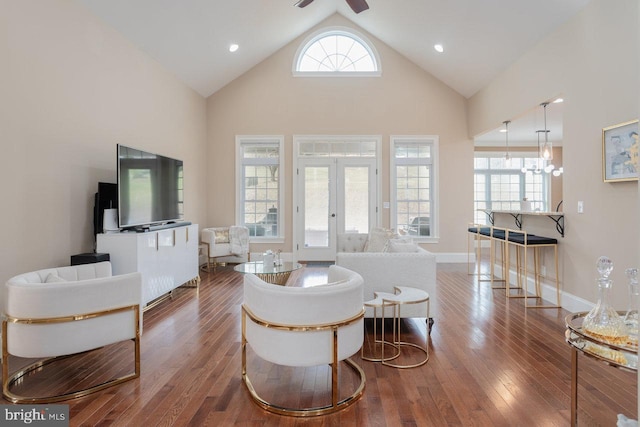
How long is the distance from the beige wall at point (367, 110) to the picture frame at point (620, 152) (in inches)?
148

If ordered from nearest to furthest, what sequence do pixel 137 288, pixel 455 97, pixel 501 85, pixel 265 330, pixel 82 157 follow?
pixel 265 330 < pixel 137 288 < pixel 82 157 < pixel 501 85 < pixel 455 97

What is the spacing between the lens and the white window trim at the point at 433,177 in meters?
7.20

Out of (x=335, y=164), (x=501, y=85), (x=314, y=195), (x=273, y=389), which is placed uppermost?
(x=501, y=85)

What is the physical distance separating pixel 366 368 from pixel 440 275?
3670 mm

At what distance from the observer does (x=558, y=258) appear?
423 cm

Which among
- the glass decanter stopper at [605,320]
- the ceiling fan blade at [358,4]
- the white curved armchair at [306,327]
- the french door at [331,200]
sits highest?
the ceiling fan blade at [358,4]

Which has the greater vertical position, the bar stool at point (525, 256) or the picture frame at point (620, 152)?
the picture frame at point (620, 152)

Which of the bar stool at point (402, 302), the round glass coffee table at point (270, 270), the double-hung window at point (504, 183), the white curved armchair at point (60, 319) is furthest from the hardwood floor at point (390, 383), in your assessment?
the double-hung window at point (504, 183)

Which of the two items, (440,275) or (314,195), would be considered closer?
(440,275)

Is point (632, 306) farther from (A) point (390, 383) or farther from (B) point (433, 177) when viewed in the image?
(B) point (433, 177)

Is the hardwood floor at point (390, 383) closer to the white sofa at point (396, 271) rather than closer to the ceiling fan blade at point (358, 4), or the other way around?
the white sofa at point (396, 271)

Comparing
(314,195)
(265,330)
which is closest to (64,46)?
(265,330)

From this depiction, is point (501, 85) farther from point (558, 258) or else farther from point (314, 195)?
point (314, 195)

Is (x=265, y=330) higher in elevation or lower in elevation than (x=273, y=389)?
higher
